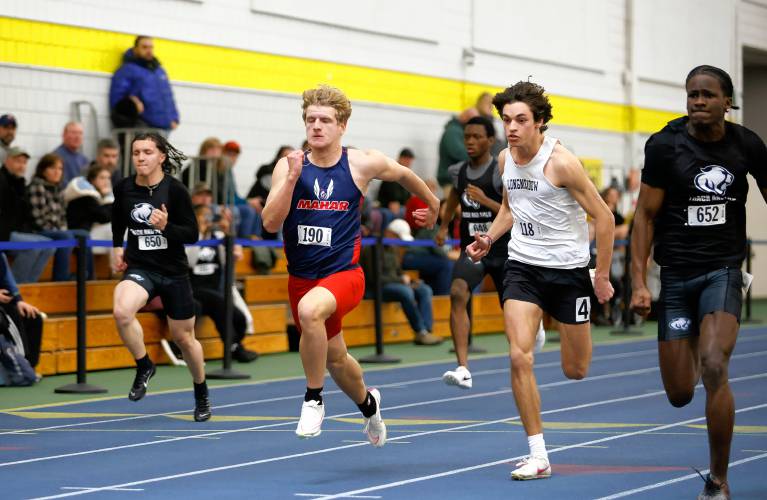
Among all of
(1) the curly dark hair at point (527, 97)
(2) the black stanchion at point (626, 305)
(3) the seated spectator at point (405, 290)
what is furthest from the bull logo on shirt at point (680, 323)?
(2) the black stanchion at point (626, 305)

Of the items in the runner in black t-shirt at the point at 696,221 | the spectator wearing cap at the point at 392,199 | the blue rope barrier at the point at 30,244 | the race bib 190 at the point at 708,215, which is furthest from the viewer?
the spectator wearing cap at the point at 392,199

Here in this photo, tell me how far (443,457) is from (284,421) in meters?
2.34

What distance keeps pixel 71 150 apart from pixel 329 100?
28.4 ft

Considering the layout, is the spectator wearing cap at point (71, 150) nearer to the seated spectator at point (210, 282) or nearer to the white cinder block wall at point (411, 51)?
the white cinder block wall at point (411, 51)

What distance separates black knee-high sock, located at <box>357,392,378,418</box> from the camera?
871cm

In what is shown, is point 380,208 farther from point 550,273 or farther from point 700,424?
point 550,273

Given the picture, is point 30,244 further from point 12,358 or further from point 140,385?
point 140,385

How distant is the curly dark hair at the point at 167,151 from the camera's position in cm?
1095

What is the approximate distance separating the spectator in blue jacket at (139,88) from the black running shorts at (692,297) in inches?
438

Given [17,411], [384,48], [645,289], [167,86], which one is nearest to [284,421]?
[17,411]

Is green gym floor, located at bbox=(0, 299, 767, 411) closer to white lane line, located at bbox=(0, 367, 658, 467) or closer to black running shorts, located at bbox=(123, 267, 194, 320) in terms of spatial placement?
black running shorts, located at bbox=(123, 267, 194, 320)

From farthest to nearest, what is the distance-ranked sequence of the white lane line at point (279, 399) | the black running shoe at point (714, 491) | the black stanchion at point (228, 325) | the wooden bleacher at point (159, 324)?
the wooden bleacher at point (159, 324)
the black stanchion at point (228, 325)
the white lane line at point (279, 399)
the black running shoe at point (714, 491)

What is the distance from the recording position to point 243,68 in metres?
20.1

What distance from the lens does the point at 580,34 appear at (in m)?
28.6
